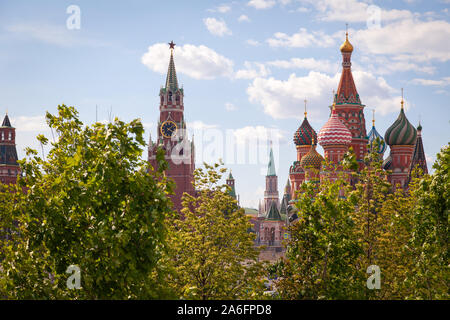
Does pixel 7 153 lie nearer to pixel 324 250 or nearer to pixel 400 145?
pixel 400 145

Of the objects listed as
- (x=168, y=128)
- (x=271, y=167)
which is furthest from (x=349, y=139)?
(x=271, y=167)

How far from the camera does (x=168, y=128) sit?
395 ft

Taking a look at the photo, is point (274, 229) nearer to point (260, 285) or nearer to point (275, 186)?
point (275, 186)

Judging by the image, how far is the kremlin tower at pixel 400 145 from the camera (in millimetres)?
80750

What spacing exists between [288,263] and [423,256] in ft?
13.6

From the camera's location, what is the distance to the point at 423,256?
18.1 meters

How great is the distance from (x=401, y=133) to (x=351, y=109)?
26.6 feet

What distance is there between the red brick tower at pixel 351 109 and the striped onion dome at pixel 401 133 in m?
3.77

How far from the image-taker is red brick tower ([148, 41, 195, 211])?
4633 inches

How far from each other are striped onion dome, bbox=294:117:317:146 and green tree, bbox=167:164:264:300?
234 feet

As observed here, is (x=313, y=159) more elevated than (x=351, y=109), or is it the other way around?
(x=351, y=109)

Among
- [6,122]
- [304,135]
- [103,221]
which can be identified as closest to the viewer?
[103,221]

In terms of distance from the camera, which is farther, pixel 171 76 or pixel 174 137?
pixel 171 76
